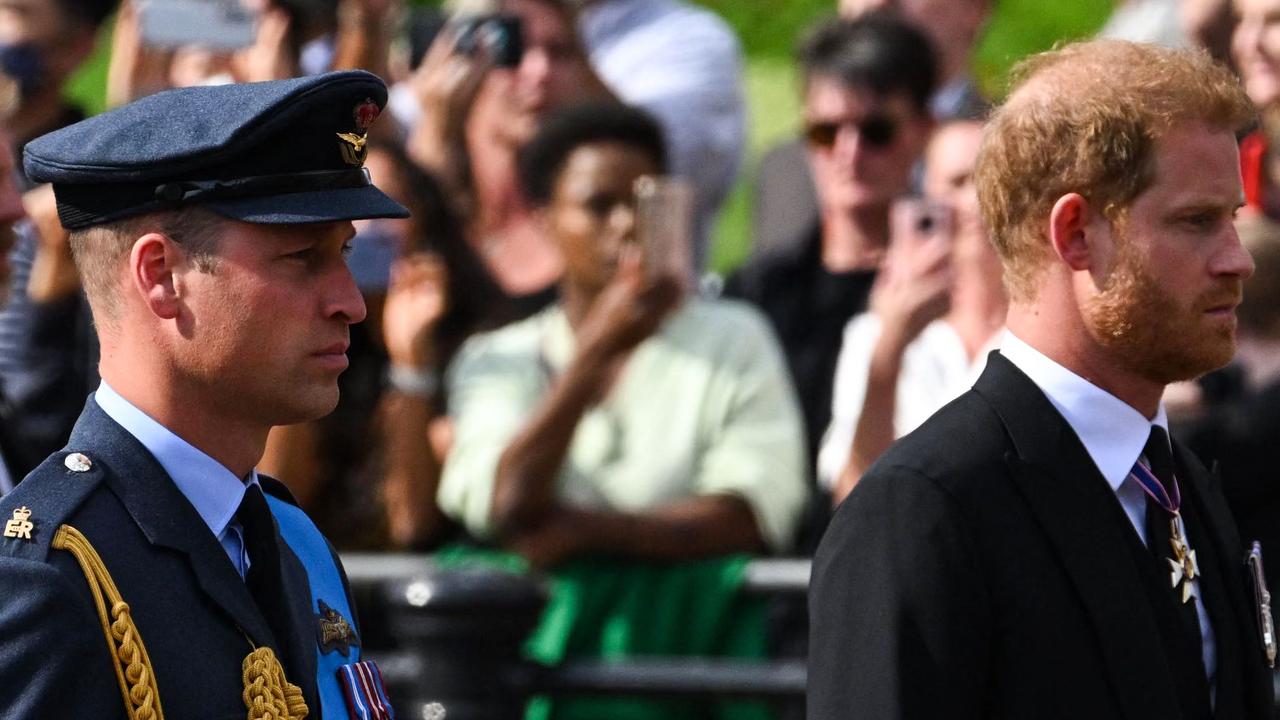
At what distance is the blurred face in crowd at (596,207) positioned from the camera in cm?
597

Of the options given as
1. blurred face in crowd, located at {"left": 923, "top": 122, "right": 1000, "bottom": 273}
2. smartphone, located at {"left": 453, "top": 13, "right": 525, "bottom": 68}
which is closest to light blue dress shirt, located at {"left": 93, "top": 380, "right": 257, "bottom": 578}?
blurred face in crowd, located at {"left": 923, "top": 122, "right": 1000, "bottom": 273}

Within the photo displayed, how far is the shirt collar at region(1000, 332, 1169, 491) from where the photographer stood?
9.76 feet

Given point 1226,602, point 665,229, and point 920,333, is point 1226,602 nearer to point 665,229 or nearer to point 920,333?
point 920,333

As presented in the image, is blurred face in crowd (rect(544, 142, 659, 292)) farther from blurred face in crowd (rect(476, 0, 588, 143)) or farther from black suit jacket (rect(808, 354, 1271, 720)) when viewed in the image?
black suit jacket (rect(808, 354, 1271, 720))

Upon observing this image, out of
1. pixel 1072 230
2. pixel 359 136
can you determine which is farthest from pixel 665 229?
pixel 359 136

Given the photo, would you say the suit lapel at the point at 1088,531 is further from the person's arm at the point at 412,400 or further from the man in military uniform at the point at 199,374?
the person's arm at the point at 412,400

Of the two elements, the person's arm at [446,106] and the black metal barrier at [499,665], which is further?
the person's arm at [446,106]

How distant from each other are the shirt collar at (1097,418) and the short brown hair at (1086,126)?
0.47 ft

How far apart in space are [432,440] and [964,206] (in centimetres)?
184

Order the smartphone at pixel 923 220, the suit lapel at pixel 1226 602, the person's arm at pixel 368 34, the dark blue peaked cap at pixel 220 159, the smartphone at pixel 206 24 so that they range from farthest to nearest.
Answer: the person's arm at pixel 368 34 < the smartphone at pixel 206 24 < the smartphone at pixel 923 220 < the suit lapel at pixel 1226 602 < the dark blue peaked cap at pixel 220 159

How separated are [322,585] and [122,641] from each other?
1.71ft

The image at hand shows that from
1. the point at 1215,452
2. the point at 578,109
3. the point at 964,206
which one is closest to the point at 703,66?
the point at 578,109

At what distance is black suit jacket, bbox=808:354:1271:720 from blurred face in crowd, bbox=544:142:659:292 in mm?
3064

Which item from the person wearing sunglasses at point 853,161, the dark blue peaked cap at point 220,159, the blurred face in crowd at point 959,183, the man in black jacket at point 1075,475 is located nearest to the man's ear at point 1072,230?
the man in black jacket at point 1075,475
